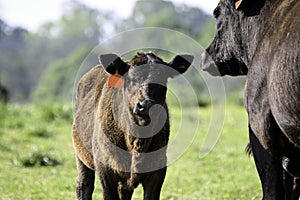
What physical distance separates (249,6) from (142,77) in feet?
4.38

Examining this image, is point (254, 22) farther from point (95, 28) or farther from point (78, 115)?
point (95, 28)

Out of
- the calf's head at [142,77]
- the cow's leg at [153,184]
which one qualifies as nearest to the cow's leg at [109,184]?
the cow's leg at [153,184]

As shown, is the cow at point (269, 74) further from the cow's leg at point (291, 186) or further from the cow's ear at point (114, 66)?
the cow's ear at point (114, 66)

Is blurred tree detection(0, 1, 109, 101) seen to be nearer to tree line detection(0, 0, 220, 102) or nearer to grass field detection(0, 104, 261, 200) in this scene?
tree line detection(0, 0, 220, 102)

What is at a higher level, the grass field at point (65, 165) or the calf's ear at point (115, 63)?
the calf's ear at point (115, 63)

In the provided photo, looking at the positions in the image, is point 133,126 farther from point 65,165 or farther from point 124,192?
point 65,165

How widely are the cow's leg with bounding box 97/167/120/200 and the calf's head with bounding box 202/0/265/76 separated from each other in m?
1.54

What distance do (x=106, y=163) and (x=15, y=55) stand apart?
9680 centimetres

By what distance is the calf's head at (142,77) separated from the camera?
710 centimetres

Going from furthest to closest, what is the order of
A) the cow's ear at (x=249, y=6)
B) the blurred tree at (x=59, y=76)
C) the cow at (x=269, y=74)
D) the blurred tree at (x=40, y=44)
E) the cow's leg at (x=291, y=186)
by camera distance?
the blurred tree at (x=40, y=44)
the blurred tree at (x=59, y=76)
the cow's leg at (x=291, y=186)
the cow's ear at (x=249, y=6)
the cow at (x=269, y=74)

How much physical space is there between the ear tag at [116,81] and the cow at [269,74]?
1.12 m

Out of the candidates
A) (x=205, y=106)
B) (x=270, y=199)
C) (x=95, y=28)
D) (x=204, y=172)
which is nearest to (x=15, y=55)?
(x=95, y=28)

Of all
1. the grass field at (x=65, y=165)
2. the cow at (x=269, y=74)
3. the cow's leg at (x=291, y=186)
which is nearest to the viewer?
the cow at (x=269, y=74)

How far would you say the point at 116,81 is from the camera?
298 inches
